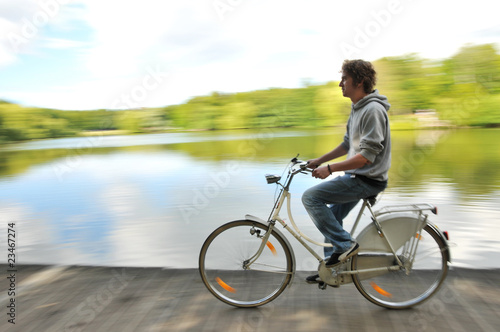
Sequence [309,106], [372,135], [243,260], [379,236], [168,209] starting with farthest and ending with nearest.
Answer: [309,106]
[168,209]
[243,260]
[379,236]
[372,135]

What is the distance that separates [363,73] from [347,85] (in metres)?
0.11

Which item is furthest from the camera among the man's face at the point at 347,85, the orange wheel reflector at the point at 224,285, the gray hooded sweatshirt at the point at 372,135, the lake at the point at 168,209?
the lake at the point at 168,209

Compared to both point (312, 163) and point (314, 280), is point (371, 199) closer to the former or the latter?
point (312, 163)

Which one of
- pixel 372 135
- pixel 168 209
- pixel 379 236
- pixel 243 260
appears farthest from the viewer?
pixel 168 209

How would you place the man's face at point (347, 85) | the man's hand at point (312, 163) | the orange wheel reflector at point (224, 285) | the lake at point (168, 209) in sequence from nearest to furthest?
the man's face at point (347, 85) → the man's hand at point (312, 163) → the orange wheel reflector at point (224, 285) → the lake at point (168, 209)

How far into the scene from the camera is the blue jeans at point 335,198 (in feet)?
7.68

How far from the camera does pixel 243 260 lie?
8.38ft

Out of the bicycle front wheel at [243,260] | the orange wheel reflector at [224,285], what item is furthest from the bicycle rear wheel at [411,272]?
the orange wheel reflector at [224,285]

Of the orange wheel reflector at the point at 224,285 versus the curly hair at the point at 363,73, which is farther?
the orange wheel reflector at the point at 224,285

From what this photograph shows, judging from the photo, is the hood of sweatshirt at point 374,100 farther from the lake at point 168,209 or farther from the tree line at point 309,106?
the tree line at point 309,106

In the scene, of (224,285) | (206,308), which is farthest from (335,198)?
(206,308)

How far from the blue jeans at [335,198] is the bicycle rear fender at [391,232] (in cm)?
12

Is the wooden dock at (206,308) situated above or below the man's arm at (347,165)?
below

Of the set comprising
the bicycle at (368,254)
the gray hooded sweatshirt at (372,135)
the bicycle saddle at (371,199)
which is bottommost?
the bicycle at (368,254)
